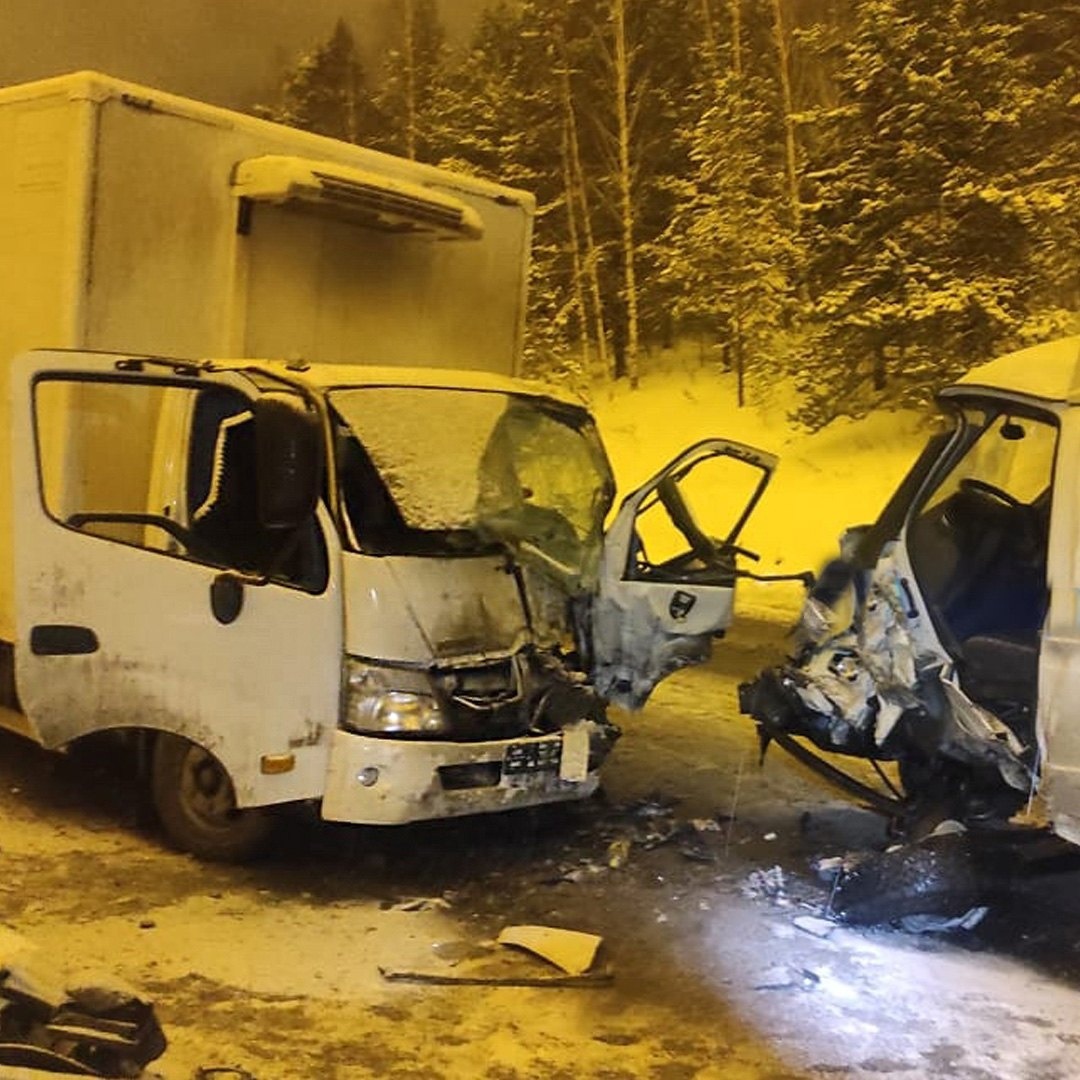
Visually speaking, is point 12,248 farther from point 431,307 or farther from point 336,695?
point 336,695

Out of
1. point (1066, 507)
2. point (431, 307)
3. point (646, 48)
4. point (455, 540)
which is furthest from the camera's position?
point (646, 48)

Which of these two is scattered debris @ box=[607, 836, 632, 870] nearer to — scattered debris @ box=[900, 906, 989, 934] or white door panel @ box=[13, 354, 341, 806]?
scattered debris @ box=[900, 906, 989, 934]

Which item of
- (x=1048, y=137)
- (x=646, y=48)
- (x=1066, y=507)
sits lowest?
(x=1066, y=507)

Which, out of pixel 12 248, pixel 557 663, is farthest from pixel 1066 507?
pixel 12 248

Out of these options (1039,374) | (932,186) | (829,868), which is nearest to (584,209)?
(932,186)

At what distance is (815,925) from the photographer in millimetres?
5234

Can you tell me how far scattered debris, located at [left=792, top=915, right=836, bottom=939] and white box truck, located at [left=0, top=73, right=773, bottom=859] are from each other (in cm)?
105

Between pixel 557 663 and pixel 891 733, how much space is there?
Result: 1.43m

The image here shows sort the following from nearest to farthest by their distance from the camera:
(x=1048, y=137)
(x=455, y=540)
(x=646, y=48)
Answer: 1. (x=455, y=540)
2. (x=1048, y=137)
3. (x=646, y=48)

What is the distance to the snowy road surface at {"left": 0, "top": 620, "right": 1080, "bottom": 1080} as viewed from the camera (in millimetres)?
4117

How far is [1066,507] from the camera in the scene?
4762 mm

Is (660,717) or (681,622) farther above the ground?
(681,622)

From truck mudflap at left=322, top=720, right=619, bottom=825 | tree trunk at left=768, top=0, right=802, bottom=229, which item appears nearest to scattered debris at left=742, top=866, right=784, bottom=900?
truck mudflap at left=322, top=720, right=619, bottom=825

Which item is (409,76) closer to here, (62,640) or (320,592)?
(62,640)
